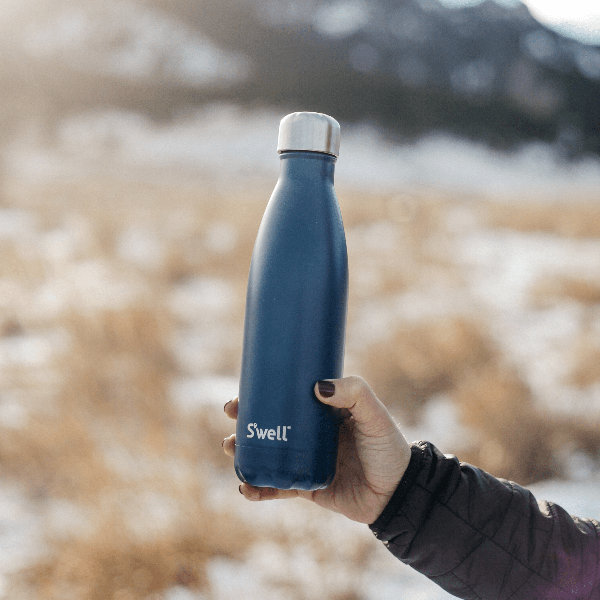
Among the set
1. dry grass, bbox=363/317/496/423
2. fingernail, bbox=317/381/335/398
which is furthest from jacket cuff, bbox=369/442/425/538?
dry grass, bbox=363/317/496/423

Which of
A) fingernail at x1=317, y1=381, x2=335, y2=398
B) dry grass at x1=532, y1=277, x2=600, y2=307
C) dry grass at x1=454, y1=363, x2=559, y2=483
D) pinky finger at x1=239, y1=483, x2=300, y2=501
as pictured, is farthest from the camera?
dry grass at x1=532, y1=277, x2=600, y2=307

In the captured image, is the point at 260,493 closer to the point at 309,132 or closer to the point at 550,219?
the point at 309,132

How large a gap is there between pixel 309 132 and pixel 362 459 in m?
0.49

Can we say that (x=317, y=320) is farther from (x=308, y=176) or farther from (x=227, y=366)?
(x=227, y=366)

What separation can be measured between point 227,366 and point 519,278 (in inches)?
114

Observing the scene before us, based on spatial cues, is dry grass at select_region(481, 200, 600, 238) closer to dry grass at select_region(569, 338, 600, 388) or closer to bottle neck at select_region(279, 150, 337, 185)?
dry grass at select_region(569, 338, 600, 388)

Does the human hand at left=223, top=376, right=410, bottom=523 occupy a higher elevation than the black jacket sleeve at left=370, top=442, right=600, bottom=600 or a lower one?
higher

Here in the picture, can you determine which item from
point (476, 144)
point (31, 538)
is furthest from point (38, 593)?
point (476, 144)

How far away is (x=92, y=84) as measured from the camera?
29.5 m

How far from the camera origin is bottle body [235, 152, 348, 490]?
83 centimetres

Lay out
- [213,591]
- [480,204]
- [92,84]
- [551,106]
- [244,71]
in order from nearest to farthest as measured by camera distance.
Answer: [213,591] < [480,204] < [92,84] < [244,71] < [551,106]

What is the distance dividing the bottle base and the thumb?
8cm

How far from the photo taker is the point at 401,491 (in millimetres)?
993

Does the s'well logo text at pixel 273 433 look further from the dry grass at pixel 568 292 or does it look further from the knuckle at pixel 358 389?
the dry grass at pixel 568 292
